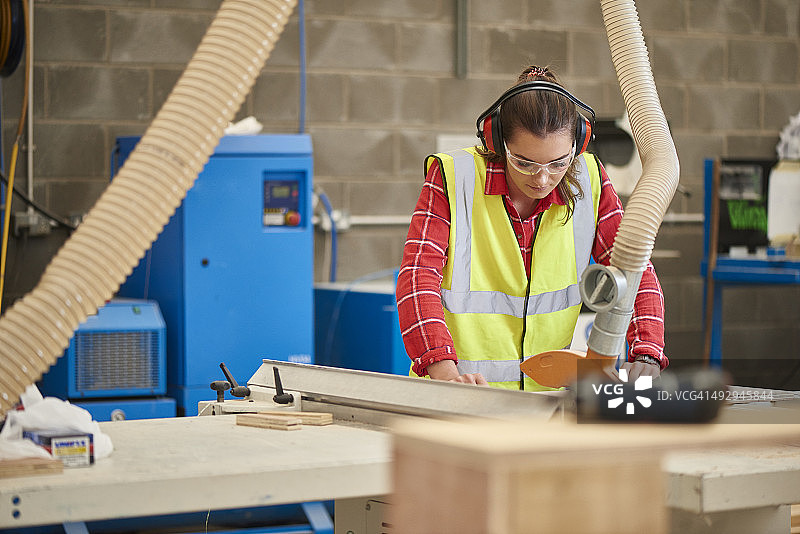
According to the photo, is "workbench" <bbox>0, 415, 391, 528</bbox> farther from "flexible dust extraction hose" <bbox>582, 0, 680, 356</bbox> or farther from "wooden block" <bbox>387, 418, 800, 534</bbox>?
"wooden block" <bbox>387, 418, 800, 534</bbox>

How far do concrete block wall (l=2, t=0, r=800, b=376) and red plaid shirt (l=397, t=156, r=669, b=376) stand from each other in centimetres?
266

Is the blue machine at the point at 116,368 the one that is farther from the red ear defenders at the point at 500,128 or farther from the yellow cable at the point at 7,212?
the red ear defenders at the point at 500,128

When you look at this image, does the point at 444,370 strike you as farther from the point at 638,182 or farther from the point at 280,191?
the point at 280,191

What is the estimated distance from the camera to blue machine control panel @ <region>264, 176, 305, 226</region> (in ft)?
12.8

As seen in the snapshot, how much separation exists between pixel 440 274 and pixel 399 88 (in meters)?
2.88

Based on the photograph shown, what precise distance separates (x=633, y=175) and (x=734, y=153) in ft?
2.74

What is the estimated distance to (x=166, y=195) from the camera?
3.98 ft

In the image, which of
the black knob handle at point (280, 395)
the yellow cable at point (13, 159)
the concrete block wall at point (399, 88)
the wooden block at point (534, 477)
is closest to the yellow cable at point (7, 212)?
the yellow cable at point (13, 159)

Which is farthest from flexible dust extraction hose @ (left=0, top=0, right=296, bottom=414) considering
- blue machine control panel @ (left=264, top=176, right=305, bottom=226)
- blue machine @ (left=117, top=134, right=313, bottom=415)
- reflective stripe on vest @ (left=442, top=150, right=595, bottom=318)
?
blue machine control panel @ (left=264, top=176, right=305, bottom=226)

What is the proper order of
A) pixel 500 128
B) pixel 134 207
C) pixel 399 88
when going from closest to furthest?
pixel 134 207 → pixel 500 128 → pixel 399 88

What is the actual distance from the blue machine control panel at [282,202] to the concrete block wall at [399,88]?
819 millimetres

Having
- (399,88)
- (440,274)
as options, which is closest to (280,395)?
(440,274)

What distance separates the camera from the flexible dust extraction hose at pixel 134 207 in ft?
3.90

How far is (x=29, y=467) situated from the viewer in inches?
52.9
